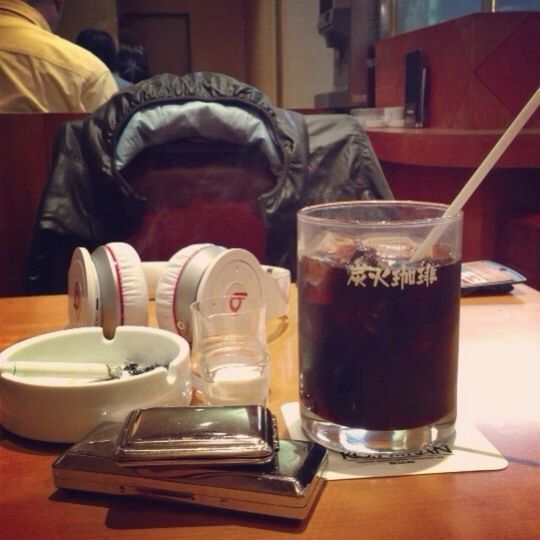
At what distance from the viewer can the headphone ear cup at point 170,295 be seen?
799mm

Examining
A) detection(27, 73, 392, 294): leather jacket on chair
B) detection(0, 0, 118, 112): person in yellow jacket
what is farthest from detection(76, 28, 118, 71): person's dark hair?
detection(27, 73, 392, 294): leather jacket on chair

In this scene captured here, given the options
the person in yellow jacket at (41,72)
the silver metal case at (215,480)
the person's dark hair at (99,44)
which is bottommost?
the silver metal case at (215,480)

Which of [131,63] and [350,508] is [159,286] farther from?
[131,63]

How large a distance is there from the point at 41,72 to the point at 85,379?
178 centimetres

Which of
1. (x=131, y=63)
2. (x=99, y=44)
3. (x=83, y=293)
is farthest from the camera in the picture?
(x=131, y=63)

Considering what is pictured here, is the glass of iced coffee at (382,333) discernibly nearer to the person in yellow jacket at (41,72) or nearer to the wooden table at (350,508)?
the wooden table at (350,508)

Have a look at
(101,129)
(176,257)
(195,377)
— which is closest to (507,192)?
(101,129)

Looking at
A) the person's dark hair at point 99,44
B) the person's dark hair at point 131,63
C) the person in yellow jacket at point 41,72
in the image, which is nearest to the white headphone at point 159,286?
the person in yellow jacket at point 41,72

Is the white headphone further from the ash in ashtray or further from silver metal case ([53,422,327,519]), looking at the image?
silver metal case ([53,422,327,519])

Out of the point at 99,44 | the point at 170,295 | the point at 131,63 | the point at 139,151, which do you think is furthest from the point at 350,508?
the point at 131,63

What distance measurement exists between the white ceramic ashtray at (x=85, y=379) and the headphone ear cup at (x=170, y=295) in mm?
129

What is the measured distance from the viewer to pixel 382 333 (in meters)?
0.51

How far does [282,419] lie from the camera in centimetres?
61

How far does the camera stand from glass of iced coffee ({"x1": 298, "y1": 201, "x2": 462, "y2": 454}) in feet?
1.67
